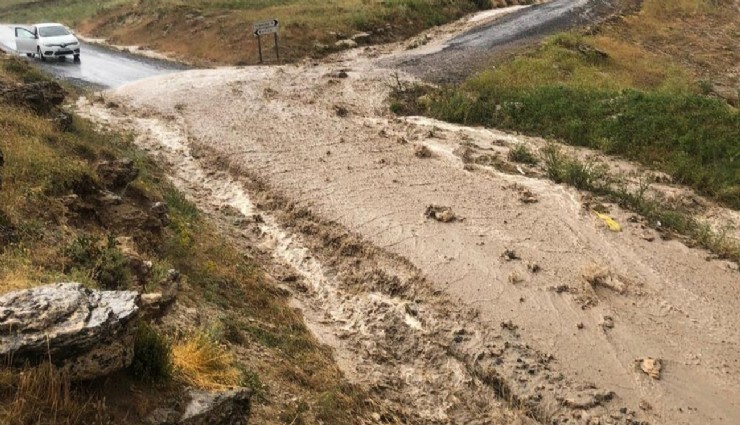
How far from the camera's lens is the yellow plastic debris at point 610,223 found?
41.9ft

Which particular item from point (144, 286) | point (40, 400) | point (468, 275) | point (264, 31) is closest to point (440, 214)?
point (468, 275)

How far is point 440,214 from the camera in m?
13.1

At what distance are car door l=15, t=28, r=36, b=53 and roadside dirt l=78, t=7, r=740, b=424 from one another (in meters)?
14.4

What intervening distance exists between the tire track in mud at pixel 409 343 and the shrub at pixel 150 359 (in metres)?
3.19

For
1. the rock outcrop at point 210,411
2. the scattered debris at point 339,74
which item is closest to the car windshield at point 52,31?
the scattered debris at point 339,74

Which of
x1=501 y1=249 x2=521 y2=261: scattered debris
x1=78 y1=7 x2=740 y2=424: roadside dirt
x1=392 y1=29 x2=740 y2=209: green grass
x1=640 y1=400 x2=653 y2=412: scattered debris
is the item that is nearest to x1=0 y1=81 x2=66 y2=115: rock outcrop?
x1=78 y1=7 x2=740 y2=424: roadside dirt

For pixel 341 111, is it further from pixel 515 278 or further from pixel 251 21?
pixel 251 21

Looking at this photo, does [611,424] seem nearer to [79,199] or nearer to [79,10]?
[79,199]

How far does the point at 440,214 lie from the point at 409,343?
411cm

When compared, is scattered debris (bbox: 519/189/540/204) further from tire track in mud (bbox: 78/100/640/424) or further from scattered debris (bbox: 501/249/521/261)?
tire track in mud (bbox: 78/100/640/424)

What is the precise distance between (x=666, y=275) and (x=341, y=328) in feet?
20.8

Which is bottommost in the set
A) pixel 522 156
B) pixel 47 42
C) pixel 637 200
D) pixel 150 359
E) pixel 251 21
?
pixel 637 200

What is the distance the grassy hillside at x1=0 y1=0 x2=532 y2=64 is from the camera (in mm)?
29547

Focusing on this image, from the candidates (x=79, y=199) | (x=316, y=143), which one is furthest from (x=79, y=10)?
(x=79, y=199)
